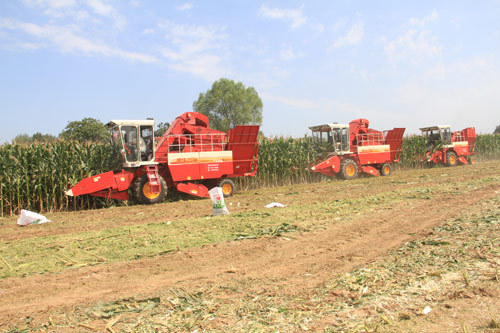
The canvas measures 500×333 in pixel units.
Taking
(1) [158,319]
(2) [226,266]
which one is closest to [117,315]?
(1) [158,319]

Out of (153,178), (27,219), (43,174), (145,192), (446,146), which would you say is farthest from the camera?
(446,146)

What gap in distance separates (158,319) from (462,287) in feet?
10.3

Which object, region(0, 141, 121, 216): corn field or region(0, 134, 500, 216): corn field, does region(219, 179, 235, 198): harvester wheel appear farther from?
region(0, 141, 121, 216): corn field

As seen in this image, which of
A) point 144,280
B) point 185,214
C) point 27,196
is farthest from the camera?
point 27,196

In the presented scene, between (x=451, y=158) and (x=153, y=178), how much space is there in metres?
23.0

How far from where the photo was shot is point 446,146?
86.6 ft

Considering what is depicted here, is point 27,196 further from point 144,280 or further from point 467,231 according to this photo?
point 467,231

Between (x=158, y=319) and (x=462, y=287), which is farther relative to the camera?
(x=462, y=287)

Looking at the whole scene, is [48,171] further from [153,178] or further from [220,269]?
[220,269]

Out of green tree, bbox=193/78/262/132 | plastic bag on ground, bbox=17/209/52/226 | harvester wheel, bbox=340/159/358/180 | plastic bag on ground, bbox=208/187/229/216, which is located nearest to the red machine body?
harvester wheel, bbox=340/159/358/180

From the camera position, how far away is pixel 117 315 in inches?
140

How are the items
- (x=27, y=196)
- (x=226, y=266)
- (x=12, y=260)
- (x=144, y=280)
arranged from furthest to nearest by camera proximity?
1. (x=27, y=196)
2. (x=12, y=260)
3. (x=226, y=266)
4. (x=144, y=280)

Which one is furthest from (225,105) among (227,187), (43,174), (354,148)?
(43,174)

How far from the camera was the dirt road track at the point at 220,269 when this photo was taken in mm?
4176
